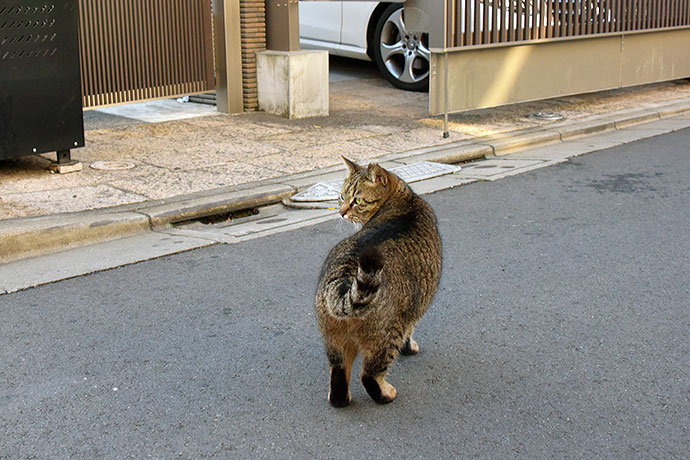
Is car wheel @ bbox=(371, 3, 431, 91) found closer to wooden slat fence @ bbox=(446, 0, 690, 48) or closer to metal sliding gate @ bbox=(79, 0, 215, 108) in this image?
wooden slat fence @ bbox=(446, 0, 690, 48)

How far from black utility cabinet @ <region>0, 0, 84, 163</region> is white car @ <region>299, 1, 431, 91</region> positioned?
5.55 m

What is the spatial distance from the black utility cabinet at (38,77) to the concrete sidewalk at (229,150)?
398mm

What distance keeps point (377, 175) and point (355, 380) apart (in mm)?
Answer: 1064

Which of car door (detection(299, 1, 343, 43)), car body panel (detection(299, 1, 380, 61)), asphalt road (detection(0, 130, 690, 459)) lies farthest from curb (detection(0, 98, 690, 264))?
car door (detection(299, 1, 343, 43))

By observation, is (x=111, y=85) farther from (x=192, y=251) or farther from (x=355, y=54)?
(x=355, y=54)

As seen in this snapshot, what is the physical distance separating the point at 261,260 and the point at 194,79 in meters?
4.98

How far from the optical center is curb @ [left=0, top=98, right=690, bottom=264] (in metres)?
6.17

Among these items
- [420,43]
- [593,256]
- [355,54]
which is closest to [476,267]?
[593,256]

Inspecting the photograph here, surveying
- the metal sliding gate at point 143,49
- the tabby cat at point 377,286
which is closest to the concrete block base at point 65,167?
the metal sliding gate at point 143,49

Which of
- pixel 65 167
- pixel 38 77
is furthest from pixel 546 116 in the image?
pixel 38 77

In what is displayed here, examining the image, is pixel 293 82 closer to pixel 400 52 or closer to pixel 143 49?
pixel 143 49

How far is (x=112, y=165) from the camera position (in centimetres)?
823

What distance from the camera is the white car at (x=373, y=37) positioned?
12250 millimetres

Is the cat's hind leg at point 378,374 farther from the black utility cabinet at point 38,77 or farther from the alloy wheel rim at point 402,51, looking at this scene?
the alloy wheel rim at point 402,51
